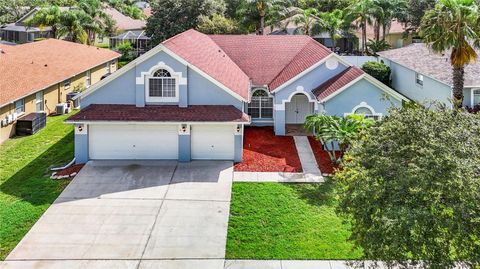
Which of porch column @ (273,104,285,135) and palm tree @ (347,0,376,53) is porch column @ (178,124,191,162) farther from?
palm tree @ (347,0,376,53)

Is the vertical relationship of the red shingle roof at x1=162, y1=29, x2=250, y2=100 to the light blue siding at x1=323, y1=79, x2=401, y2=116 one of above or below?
above

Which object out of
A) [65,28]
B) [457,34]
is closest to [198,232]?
[457,34]

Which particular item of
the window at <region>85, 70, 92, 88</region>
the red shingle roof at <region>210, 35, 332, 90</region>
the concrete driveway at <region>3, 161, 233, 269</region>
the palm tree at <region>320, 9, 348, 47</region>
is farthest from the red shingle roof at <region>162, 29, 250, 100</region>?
the palm tree at <region>320, 9, 348, 47</region>

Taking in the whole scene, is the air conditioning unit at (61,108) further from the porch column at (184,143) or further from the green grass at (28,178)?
the porch column at (184,143)

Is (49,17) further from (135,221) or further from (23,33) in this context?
(135,221)

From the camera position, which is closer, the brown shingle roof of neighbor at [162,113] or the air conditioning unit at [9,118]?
the brown shingle roof of neighbor at [162,113]

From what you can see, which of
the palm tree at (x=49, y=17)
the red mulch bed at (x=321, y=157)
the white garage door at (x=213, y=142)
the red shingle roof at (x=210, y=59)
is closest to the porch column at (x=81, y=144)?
the white garage door at (x=213, y=142)
